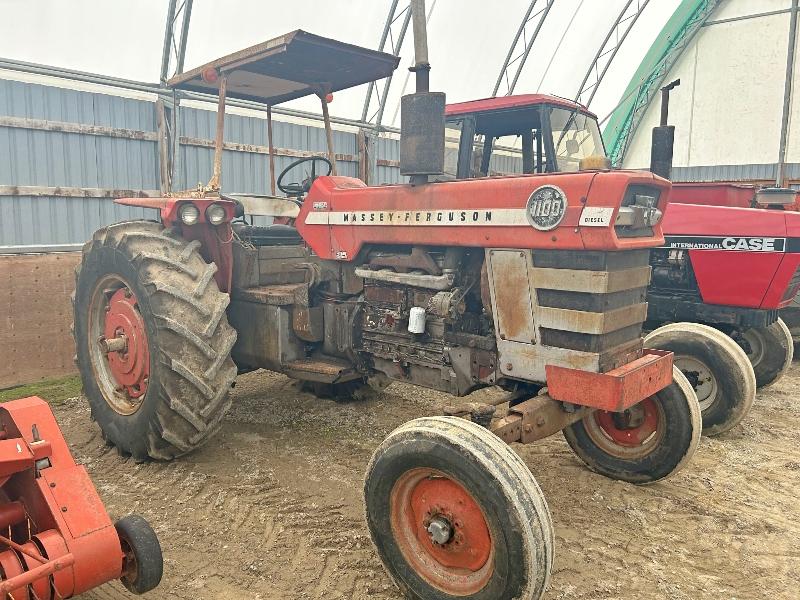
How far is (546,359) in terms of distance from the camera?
9.07 feet

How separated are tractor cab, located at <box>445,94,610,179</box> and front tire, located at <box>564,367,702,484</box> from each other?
69.7 inches

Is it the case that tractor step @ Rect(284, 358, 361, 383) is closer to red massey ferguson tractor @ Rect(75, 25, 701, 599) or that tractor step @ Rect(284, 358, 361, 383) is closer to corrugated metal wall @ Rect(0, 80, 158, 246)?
red massey ferguson tractor @ Rect(75, 25, 701, 599)

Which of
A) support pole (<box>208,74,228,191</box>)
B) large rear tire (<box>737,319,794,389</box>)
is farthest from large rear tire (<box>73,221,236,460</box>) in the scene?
large rear tire (<box>737,319,794,389</box>)

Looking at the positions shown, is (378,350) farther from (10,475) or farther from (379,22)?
(379,22)

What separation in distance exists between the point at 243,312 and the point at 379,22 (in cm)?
717

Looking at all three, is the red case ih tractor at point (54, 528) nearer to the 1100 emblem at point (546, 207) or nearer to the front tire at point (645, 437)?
the 1100 emblem at point (546, 207)

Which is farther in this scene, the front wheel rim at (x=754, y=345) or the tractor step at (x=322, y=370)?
the front wheel rim at (x=754, y=345)

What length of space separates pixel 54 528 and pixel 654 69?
16.7m

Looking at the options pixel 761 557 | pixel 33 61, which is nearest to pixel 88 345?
pixel 761 557

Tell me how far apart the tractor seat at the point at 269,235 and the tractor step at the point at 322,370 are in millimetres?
950

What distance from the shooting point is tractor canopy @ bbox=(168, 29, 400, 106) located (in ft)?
11.9

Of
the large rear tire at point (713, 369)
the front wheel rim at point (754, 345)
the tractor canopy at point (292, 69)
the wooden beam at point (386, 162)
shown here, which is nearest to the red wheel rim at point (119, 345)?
the tractor canopy at point (292, 69)

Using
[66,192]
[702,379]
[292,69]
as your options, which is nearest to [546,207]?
[292,69]

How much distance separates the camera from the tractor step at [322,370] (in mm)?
3586
